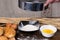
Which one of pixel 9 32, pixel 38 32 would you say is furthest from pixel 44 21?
pixel 9 32

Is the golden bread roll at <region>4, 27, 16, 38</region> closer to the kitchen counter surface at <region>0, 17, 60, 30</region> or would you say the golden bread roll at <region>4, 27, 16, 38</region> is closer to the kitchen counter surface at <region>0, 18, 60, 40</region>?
the kitchen counter surface at <region>0, 18, 60, 40</region>

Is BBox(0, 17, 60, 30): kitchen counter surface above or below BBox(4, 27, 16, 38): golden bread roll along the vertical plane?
above

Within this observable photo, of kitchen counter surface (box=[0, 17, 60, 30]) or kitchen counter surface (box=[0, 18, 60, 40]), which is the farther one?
kitchen counter surface (box=[0, 17, 60, 30])

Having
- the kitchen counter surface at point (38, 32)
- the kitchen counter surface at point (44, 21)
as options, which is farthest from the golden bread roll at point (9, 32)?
the kitchen counter surface at point (44, 21)

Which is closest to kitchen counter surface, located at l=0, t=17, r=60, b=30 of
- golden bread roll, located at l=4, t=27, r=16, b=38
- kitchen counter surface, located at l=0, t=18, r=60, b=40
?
kitchen counter surface, located at l=0, t=18, r=60, b=40

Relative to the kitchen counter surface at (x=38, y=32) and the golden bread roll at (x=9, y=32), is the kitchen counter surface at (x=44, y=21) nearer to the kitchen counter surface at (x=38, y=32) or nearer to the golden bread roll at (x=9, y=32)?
the kitchen counter surface at (x=38, y=32)

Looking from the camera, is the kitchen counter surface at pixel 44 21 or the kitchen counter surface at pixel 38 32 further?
the kitchen counter surface at pixel 44 21

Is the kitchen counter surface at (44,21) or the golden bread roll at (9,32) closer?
the golden bread roll at (9,32)

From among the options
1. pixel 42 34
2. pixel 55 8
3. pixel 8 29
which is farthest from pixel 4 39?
pixel 55 8

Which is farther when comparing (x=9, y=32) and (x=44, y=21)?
(x=44, y=21)

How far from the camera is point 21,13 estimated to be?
1.22 metres

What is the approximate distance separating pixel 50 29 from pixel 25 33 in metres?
0.14

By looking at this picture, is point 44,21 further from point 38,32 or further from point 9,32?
point 9,32

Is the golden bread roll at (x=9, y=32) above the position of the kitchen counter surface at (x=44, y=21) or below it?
below
